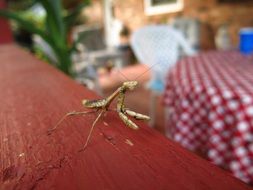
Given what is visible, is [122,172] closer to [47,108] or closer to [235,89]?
[47,108]

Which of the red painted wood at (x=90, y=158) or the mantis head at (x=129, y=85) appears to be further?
the mantis head at (x=129, y=85)

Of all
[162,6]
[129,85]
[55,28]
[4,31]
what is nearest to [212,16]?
[162,6]

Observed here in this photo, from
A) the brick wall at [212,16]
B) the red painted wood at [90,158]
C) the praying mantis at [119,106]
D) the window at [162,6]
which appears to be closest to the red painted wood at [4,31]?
the red painted wood at [90,158]

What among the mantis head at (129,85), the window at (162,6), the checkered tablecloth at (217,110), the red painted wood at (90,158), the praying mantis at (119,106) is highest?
the window at (162,6)

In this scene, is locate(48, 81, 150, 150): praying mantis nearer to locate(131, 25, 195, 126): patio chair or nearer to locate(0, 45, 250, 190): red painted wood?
locate(0, 45, 250, 190): red painted wood

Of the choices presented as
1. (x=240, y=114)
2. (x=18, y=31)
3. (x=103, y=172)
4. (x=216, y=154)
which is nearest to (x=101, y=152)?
(x=103, y=172)

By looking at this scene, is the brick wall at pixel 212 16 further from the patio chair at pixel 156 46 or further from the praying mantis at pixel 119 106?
the praying mantis at pixel 119 106
